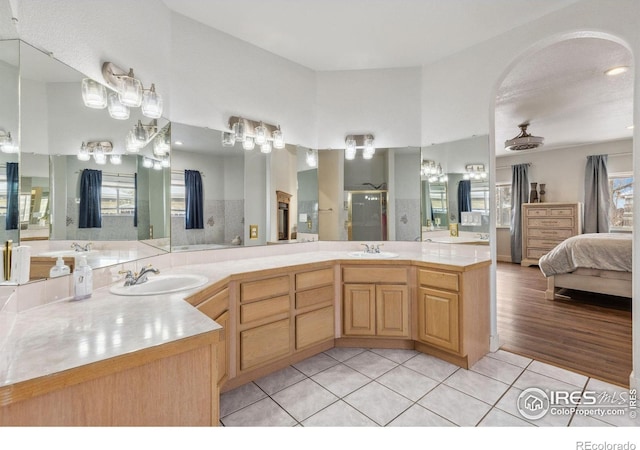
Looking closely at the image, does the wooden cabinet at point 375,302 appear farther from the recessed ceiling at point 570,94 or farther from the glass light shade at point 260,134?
the recessed ceiling at point 570,94

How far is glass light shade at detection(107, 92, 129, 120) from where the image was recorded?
171 cm

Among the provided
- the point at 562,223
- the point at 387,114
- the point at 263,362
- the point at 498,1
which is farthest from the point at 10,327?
the point at 562,223

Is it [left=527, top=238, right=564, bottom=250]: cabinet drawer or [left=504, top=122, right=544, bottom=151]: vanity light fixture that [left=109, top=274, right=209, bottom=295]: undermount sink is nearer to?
[left=504, top=122, right=544, bottom=151]: vanity light fixture

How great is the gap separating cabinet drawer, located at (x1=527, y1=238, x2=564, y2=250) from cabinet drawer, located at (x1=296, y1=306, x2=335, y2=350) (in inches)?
243

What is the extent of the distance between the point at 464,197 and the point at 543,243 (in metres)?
5.10

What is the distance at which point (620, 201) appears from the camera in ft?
19.7

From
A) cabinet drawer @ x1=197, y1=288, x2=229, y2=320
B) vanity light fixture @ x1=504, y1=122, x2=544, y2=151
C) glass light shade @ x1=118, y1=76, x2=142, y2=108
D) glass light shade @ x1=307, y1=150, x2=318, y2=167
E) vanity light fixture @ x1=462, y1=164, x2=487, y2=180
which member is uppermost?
vanity light fixture @ x1=504, y1=122, x2=544, y2=151

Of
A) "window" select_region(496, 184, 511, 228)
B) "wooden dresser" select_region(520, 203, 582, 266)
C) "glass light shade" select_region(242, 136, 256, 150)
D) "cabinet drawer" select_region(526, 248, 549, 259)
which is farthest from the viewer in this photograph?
"window" select_region(496, 184, 511, 228)

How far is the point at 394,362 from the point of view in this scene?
239 cm

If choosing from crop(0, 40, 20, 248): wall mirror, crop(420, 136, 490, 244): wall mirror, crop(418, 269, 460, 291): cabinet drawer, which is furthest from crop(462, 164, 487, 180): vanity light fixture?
crop(0, 40, 20, 248): wall mirror

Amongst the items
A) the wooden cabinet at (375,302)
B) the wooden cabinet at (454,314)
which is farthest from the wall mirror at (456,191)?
the wooden cabinet at (375,302)

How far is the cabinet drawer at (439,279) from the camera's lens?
229 cm

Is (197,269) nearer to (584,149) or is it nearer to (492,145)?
(492,145)

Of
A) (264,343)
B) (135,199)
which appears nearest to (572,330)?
(264,343)
